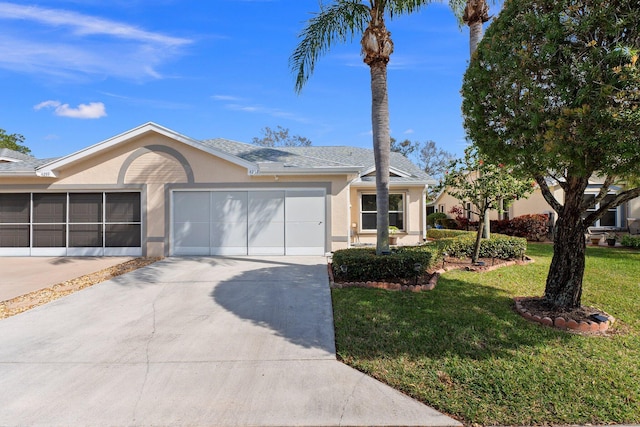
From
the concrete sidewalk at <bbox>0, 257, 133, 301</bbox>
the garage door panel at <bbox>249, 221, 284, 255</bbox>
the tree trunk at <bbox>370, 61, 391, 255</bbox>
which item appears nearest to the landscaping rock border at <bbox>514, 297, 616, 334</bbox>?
the tree trunk at <bbox>370, 61, 391, 255</bbox>

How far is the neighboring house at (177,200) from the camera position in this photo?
11844 millimetres

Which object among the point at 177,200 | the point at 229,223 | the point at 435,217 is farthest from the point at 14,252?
the point at 435,217

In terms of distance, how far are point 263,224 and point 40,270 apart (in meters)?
6.94

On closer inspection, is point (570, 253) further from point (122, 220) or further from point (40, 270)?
point (40, 270)

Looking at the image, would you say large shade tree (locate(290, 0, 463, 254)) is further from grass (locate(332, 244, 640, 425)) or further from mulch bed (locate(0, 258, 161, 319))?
mulch bed (locate(0, 258, 161, 319))

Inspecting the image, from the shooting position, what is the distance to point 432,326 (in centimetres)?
514

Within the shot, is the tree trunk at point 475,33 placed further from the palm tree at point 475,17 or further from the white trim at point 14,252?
the white trim at point 14,252

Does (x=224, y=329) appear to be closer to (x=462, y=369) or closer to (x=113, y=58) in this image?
(x=462, y=369)

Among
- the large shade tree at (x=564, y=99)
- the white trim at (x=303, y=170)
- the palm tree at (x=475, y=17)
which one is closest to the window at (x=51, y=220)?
the white trim at (x=303, y=170)

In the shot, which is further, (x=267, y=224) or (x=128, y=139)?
(x=267, y=224)

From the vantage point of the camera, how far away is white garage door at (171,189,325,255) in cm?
1192

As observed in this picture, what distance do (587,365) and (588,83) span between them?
141 inches

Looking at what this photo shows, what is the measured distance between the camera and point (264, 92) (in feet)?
64.5

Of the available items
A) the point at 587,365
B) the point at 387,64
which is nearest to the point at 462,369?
the point at 587,365
